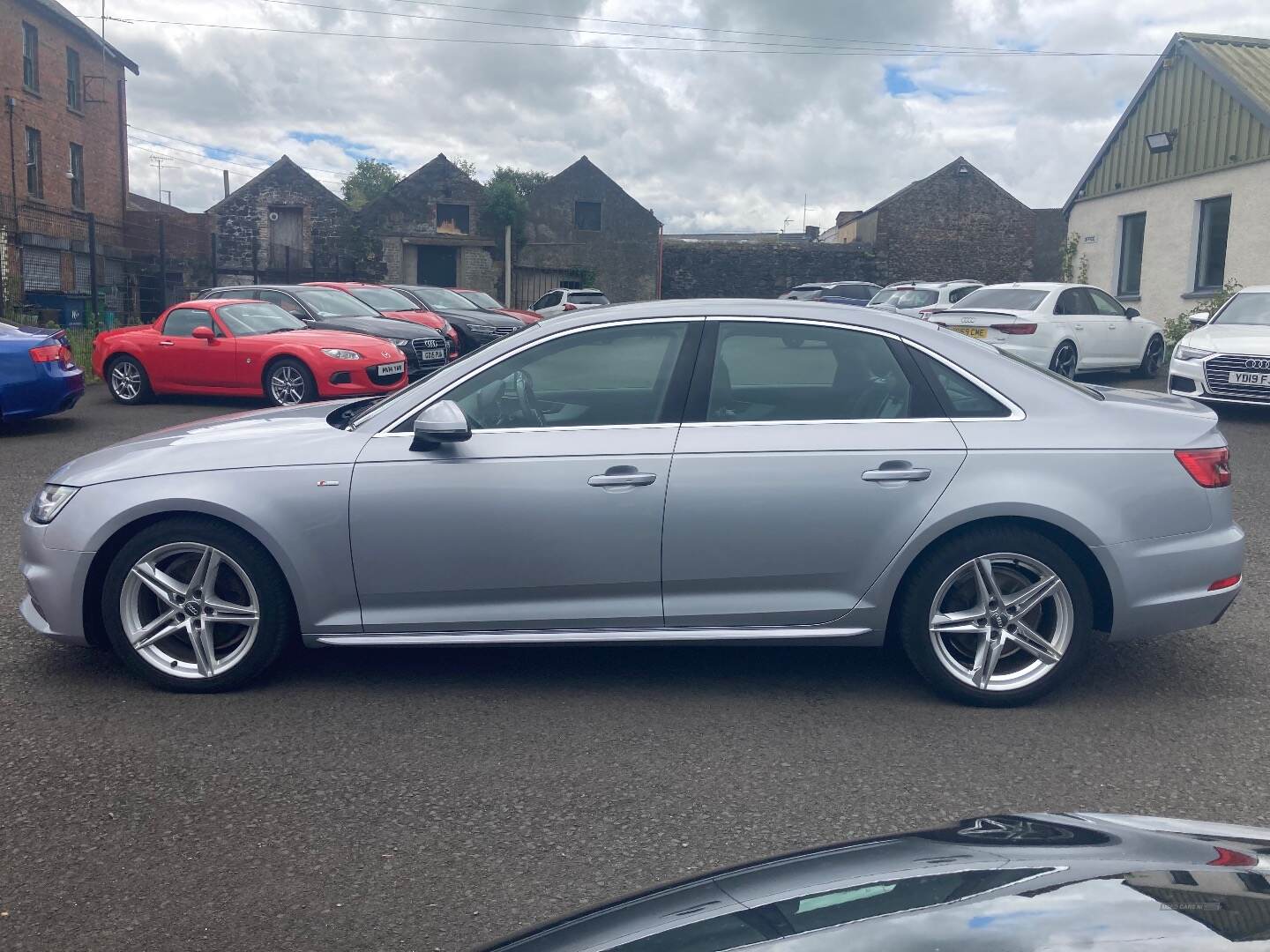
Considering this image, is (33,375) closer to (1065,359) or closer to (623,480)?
(623,480)

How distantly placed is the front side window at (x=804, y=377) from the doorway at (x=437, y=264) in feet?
135

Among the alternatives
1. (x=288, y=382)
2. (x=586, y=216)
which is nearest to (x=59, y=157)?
(x=586, y=216)

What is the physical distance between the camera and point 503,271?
45.2 metres

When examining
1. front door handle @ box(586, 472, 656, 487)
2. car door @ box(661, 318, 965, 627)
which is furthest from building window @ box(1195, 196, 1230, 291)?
front door handle @ box(586, 472, 656, 487)

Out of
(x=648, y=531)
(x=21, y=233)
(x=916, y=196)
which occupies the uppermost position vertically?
(x=916, y=196)

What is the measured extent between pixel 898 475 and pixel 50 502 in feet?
10.7

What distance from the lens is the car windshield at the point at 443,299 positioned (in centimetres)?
2216

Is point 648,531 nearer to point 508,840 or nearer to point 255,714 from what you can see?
point 508,840

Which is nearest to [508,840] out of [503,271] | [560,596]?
[560,596]

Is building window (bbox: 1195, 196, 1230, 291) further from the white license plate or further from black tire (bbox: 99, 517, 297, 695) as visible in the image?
black tire (bbox: 99, 517, 297, 695)

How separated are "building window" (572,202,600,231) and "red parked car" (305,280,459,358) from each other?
26.7 meters

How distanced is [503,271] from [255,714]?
41981mm

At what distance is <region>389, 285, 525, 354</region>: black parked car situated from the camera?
20.6m

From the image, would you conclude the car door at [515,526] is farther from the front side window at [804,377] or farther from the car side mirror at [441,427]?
the front side window at [804,377]
